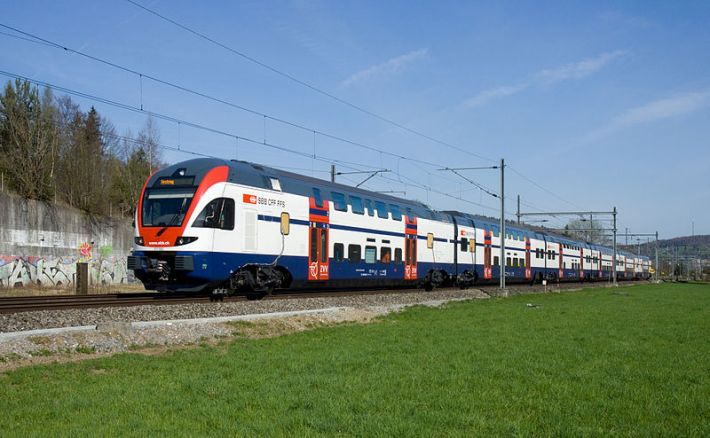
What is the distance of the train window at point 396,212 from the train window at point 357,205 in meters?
3.04

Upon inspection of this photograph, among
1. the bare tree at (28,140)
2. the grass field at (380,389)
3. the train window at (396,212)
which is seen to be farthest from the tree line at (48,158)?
the grass field at (380,389)

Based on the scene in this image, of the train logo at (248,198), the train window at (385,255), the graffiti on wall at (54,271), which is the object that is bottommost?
the graffiti on wall at (54,271)

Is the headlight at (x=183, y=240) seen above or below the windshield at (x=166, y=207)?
below

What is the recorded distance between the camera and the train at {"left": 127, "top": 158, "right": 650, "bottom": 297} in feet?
64.2

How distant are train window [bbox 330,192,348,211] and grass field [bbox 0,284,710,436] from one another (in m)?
12.2

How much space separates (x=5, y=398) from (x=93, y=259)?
113ft

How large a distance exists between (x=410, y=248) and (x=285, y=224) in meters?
11.1

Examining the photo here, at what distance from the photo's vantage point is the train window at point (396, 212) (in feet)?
103

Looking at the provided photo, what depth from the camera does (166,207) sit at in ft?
65.4

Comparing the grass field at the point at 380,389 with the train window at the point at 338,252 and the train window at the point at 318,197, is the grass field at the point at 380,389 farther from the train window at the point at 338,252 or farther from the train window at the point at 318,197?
the train window at the point at 338,252

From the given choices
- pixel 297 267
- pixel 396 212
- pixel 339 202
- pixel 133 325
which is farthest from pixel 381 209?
pixel 133 325

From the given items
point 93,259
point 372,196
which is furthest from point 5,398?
point 93,259

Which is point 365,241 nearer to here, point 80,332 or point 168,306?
point 168,306

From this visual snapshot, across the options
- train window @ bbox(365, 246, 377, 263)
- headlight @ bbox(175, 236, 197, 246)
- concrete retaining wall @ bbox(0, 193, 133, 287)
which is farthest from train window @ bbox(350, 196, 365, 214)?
concrete retaining wall @ bbox(0, 193, 133, 287)
